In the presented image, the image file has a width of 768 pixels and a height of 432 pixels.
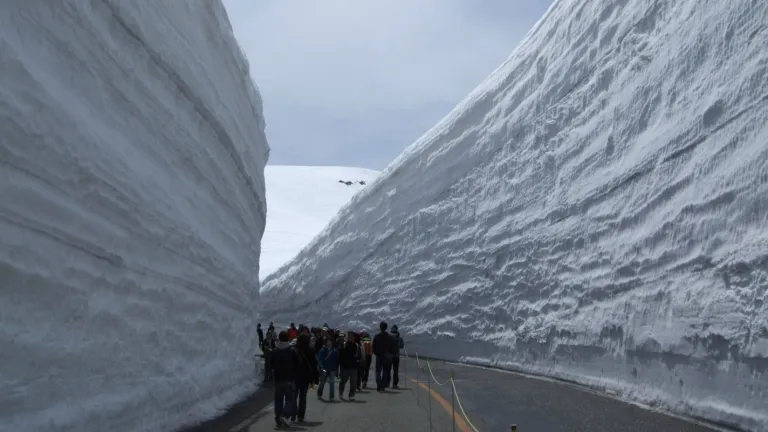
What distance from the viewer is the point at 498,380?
1873cm

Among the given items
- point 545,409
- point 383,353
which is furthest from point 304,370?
point 383,353

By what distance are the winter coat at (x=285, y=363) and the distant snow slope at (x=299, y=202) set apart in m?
43.8

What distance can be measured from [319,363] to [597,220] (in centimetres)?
794

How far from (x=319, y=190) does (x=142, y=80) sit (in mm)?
88806

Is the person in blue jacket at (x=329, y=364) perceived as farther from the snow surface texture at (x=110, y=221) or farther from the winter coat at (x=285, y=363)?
the winter coat at (x=285, y=363)

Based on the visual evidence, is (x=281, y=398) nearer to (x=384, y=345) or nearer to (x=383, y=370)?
(x=384, y=345)

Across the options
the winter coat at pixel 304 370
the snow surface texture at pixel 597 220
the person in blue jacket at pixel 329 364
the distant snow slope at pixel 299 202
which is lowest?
the winter coat at pixel 304 370

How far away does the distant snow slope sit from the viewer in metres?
65.4

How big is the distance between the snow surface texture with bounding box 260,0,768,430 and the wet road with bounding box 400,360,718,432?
2.42 ft

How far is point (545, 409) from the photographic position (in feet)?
41.0

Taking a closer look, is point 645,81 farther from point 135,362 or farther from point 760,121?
point 135,362

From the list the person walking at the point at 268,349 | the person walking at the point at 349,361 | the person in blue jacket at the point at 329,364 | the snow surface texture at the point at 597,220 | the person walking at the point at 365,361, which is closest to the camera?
the snow surface texture at the point at 597,220

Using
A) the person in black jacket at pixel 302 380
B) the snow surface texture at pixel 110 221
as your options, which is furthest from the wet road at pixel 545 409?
the snow surface texture at pixel 110 221

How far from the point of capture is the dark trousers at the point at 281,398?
11539 millimetres
